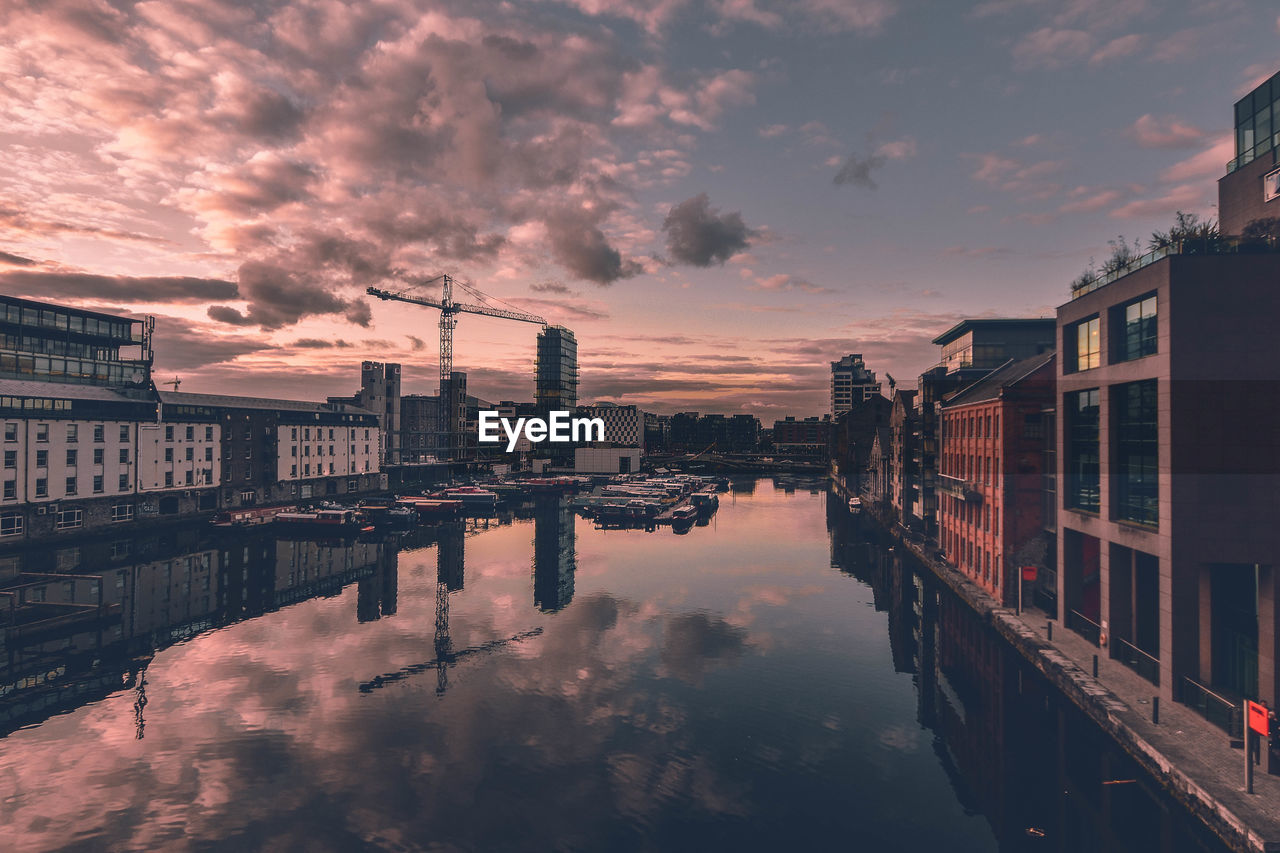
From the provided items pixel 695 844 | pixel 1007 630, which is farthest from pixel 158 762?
pixel 1007 630

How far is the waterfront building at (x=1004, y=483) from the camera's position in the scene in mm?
48688

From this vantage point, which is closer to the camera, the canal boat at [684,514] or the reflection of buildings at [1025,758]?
the reflection of buildings at [1025,758]

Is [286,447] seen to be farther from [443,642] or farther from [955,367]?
[955,367]

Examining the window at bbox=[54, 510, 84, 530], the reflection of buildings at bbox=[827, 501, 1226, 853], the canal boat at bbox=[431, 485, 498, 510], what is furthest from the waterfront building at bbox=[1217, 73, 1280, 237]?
the window at bbox=[54, 510, 84, 530]

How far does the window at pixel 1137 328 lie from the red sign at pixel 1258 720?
695 inches

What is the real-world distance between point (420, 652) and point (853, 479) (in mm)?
151547

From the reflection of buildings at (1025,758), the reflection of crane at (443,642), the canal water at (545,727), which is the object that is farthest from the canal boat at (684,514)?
the reflection of buildings at (1025,758)

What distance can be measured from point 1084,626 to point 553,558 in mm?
59449

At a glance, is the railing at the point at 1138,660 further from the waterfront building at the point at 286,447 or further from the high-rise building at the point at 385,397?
the high-rise building at the point at 385,397

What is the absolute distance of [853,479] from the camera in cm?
17462

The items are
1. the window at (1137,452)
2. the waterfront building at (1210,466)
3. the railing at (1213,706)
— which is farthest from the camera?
the window at (1137,452)

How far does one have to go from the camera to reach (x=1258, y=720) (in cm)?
2205

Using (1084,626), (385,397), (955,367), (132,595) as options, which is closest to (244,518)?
(132,595)

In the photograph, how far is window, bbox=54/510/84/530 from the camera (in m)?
80.2
